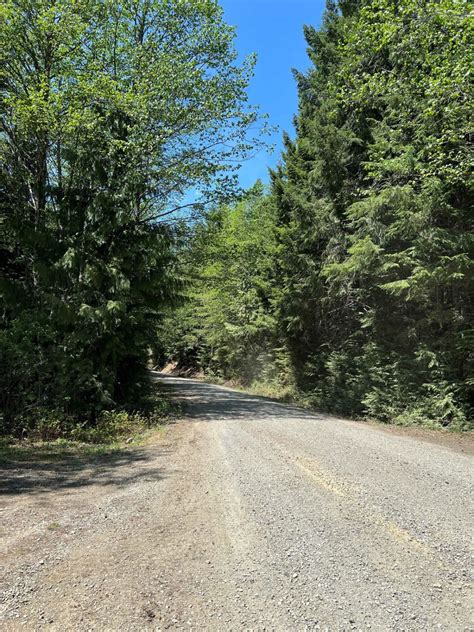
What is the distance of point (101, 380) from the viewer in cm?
1187

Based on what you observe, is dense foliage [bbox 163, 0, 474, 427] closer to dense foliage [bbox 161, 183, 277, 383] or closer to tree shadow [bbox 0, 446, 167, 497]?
dense foliage [bbox 161, 183, 277, 383]

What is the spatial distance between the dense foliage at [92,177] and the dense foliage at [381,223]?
125 inches

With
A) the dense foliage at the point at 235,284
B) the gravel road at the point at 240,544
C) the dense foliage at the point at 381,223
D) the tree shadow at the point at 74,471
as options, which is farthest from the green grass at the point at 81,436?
the dense foliage at the point at 381,223

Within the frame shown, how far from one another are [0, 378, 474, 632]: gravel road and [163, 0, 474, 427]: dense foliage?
506cm

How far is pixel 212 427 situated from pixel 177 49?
12275mm

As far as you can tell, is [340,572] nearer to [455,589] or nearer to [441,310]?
[455,589]

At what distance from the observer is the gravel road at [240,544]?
2881 mm

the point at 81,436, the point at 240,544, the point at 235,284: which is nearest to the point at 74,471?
the point at 81,436

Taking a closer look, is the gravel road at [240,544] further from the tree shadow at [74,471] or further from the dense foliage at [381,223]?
the dense foliage at [381,223]

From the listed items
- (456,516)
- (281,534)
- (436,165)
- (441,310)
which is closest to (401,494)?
(456,516)

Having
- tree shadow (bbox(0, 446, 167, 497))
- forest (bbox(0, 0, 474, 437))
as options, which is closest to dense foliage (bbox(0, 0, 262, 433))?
forest (bbox(0, 0, 474, 437))

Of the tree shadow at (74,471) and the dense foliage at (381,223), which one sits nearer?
the tree shadow at (74,471)

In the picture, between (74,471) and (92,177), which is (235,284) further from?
(74,471)

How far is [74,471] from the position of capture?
689 centimetres
